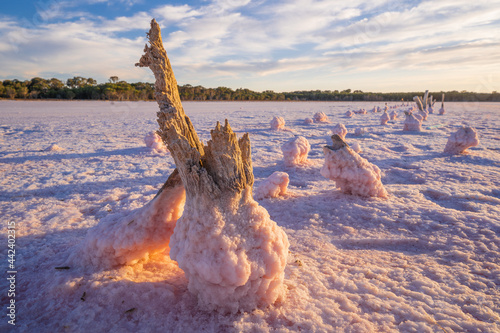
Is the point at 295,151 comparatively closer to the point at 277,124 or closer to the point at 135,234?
the point at 135,234

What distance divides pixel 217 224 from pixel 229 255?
21 centimetres

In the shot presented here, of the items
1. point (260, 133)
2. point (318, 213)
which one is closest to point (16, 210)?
point (318, 213)

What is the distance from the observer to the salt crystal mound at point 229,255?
5.27ft

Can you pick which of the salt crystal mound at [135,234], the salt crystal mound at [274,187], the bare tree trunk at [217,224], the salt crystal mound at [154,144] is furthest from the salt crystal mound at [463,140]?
the salt crystal mound at [154,144]

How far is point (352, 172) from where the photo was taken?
3.69 metres

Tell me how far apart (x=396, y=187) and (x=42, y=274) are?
15.4 feet

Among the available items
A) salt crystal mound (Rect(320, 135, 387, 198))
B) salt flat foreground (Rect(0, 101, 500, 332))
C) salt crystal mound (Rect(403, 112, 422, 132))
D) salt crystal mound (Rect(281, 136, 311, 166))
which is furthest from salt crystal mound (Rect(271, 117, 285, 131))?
salt crystal mound (Rect(320, 135, 387, 198))

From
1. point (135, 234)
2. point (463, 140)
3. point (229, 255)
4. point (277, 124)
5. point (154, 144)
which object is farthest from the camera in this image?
point (277, 124)

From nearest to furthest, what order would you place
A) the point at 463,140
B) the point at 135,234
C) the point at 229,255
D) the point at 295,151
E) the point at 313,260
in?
the point at 229,255 < the point at 135,234 < the point at 313,260 < the point at 295,151 < the point at 463,140

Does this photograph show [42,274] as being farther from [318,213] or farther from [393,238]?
[393,238]

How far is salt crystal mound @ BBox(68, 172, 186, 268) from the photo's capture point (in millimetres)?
2000

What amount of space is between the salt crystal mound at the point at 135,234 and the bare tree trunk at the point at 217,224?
0.37 metres

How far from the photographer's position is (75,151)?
713 cm

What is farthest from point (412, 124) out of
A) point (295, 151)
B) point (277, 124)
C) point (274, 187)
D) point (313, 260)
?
point (313, 260)
